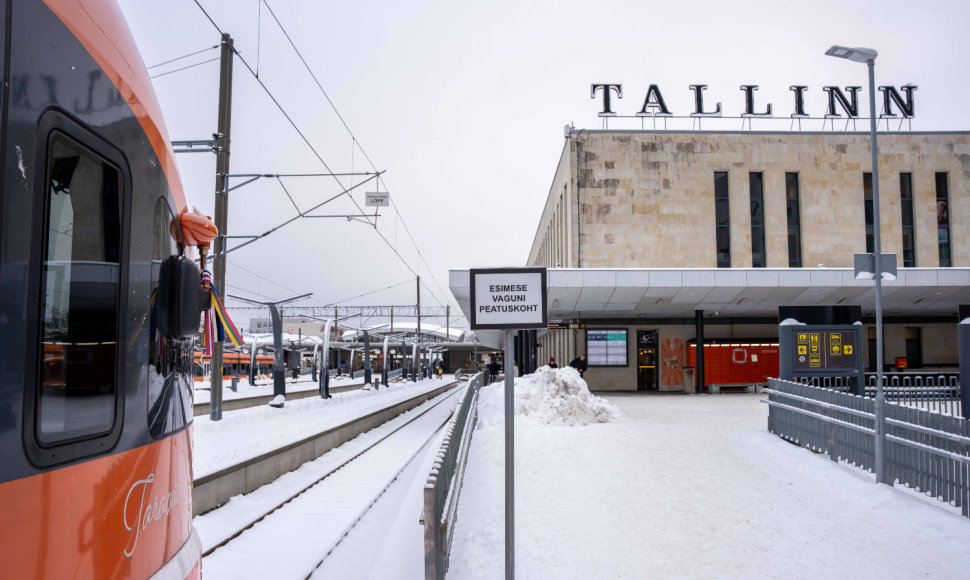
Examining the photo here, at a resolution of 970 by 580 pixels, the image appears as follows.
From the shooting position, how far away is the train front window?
7.47ft

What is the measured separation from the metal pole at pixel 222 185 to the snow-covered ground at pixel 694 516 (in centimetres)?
669

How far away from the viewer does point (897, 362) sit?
1238 inches

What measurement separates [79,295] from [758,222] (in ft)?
119

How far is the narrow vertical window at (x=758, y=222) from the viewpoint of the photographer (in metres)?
35.1

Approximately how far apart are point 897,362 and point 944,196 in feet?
35.4

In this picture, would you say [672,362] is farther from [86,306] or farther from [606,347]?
[86,306]

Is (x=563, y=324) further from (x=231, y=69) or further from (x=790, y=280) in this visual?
(x=231, y=69)

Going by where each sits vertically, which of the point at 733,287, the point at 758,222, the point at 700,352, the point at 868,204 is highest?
the point at 868,204

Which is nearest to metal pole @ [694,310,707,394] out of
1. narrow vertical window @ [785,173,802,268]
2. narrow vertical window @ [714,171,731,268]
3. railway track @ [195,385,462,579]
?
narrow vertical window @ [714,171,731,268]

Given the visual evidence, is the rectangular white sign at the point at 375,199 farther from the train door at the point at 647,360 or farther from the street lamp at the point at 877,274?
the train door at the point at 647,360

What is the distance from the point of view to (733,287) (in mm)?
25062

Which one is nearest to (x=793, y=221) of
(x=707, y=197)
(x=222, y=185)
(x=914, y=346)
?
(x=707, y=197)

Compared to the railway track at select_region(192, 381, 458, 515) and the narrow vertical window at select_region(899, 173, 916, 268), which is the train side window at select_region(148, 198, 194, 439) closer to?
the railway track at select_region(192, 381, 458, 515)

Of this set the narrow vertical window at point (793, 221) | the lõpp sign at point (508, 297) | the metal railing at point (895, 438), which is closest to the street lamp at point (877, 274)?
the metal railing at point (895, 438)
